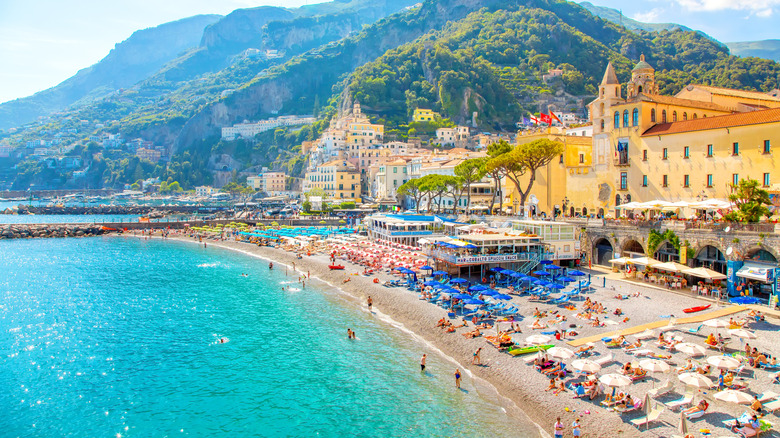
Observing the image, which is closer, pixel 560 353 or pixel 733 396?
pixel 733 396

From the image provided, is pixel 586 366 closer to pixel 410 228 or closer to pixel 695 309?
pixel 695 309

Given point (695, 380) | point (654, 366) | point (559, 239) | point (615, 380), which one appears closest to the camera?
point (695, 380)

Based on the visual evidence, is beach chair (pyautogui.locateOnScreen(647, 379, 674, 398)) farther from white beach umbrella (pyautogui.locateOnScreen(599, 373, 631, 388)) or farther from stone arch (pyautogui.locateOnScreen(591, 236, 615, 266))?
stone arch (pyautogui.locateOnScreen(591, 236, 615, 266))

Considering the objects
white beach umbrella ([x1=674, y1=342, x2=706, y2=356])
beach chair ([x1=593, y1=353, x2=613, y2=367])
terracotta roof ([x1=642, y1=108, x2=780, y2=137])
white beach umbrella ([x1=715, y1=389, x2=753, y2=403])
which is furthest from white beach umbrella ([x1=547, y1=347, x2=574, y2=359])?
terracotta roof ([x1=642, y1=108, x2=780, y2=137])

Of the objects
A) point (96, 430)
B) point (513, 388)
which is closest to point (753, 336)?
point (513, 388)

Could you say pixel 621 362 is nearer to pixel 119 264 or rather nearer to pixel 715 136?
pixel 715 136

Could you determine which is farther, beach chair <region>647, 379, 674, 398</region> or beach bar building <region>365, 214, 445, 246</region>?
beach bar building <region>365, 214, 445, 246</region>

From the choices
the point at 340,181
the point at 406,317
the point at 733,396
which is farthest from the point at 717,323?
the point at 340,181
